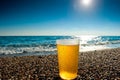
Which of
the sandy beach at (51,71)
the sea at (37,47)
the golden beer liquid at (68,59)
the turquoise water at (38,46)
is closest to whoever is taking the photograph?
the golden beer liquid at (68,59)

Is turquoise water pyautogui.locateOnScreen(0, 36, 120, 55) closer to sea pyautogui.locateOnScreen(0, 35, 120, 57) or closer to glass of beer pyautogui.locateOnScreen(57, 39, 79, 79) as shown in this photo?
sea pyautogui.locateOnScreen(0, 35, 120, 57)

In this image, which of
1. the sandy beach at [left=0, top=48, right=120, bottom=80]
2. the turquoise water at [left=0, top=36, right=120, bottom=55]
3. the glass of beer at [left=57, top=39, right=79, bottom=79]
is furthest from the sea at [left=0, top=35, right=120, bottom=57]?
the glass of beer at [left=57, top=39, right=79, bottom=79]

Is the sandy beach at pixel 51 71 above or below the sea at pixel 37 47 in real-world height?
above

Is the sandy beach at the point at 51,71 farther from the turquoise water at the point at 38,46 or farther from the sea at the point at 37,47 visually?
the turquoise water at the point at 38,46

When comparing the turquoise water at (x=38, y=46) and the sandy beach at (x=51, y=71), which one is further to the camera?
the turquoise water at (x=38, y=46)

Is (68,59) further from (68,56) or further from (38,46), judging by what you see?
(38,46)

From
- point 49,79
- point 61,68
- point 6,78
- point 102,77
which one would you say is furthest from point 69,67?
point 6,78

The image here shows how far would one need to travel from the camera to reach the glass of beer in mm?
3586

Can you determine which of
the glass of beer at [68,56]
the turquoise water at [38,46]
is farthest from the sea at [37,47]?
the glass of beer at [68,56]

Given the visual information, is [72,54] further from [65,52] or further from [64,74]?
[64,74]

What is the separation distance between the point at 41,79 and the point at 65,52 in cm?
180

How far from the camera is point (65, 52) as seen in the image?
142 inches

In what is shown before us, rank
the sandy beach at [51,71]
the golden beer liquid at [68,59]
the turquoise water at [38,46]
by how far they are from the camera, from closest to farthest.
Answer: the golden beer liquid at [68,59]
the sandy beach at [51,71]
the turquoise water at [38,46]

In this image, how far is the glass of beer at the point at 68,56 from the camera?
3.59 m
